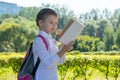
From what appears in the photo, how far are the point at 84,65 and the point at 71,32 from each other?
3921mm

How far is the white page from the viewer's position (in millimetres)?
2402

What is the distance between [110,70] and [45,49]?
400 cm

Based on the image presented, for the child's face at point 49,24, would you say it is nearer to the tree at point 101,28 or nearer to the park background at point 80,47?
the park background at point 80,47

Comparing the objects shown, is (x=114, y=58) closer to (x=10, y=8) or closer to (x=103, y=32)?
(x=103, y=32)

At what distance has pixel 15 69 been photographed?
21.0 ft

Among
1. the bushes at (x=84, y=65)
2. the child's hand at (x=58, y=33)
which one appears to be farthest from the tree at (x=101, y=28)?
the child's hand at (x=58, y=33)

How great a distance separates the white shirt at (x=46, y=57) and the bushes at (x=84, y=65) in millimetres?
3697

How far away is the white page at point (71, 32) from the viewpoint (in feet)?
7.88

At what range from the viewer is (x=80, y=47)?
33.6 meters

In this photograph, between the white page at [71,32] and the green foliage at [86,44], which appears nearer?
the white page at [71,32]

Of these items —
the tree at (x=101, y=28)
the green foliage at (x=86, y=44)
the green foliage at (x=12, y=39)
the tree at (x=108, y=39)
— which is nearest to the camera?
the green foliage at (x=12, y=39)

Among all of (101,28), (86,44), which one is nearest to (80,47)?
(86,44)

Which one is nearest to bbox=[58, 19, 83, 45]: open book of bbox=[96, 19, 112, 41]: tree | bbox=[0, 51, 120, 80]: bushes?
bbox=[0, 51, 120, 80]: bushes

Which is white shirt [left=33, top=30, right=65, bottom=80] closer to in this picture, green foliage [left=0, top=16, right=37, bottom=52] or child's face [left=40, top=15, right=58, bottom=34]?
child's face [left=40, top=15, right=58, bottom=34]
